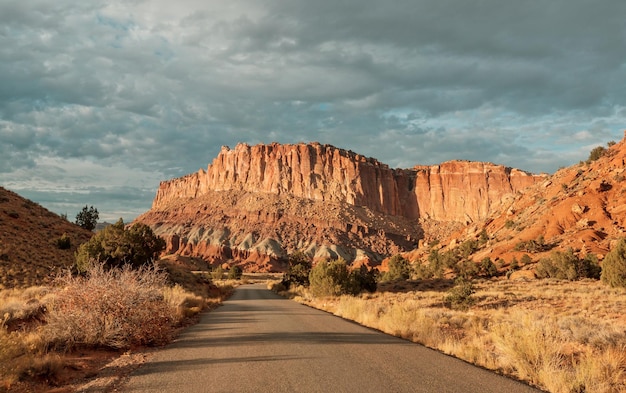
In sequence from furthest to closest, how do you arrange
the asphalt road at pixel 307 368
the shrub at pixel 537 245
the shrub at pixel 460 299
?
the shrub at pixel 537 245 < the shrub at pixel 460 299 < the asphalt road at pixel 307 368

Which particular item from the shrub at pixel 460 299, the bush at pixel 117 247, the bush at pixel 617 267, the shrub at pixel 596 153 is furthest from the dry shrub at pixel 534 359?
the shrub at pixel 596 153

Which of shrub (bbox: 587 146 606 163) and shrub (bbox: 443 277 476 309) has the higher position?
shrub (bbox: 587 146 606 163)

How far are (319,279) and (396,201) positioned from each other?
443 feet

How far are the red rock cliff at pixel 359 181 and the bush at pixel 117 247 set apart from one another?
112 m

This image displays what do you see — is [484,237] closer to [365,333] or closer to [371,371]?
[365,333]

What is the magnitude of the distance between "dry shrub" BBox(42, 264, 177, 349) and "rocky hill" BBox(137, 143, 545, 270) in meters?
106

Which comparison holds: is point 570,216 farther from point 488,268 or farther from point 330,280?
point 330,280

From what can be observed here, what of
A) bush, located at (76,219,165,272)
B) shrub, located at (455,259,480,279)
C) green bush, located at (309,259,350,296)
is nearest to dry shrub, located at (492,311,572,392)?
green bush, located at (309,259,350,296)

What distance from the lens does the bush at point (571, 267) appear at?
3625 centimetres

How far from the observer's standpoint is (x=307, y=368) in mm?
Answer: 7703

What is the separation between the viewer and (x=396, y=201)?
6540 inches

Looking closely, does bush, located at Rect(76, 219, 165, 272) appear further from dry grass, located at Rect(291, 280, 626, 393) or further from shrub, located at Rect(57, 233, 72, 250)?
dry grass, located at Rect(291, 280, 626, 393)

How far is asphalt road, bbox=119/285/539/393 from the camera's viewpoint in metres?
6.52

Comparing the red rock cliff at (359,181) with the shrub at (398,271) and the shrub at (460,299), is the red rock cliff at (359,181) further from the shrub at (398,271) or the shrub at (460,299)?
the shrub at (460,299)
